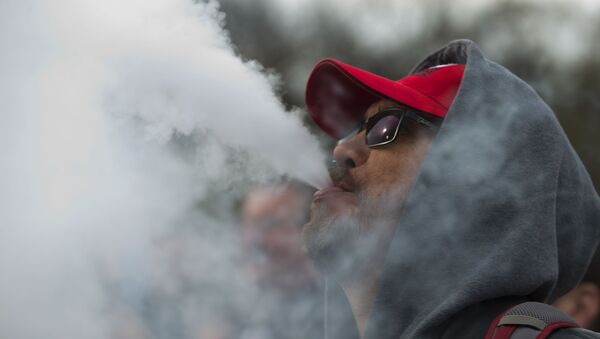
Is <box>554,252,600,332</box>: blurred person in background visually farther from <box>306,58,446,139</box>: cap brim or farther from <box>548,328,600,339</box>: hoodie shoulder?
<box>548,328,600,339</box>: hoodie shoulder

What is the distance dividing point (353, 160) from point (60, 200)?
40.5 inches

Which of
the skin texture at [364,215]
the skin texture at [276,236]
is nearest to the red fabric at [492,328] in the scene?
the skin texture at [364,215]

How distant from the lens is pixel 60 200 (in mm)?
2479

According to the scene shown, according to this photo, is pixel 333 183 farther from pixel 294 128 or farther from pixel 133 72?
pixel 133 72

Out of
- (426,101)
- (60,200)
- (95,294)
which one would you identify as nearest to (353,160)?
(426,101)

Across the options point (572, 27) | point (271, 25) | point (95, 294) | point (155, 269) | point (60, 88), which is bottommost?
point (95, 294)

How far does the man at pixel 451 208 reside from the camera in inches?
76.4

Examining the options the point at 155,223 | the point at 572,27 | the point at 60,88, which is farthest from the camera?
the point at 572,27

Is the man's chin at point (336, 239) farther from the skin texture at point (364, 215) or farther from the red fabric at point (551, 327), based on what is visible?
the red fabric at point (551, 327)

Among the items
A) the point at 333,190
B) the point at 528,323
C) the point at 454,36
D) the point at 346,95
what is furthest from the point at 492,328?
the point at 454,36

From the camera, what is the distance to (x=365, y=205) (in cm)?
229

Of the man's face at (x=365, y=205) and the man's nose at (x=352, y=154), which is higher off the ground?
the man's nose at (x=352, y=154)

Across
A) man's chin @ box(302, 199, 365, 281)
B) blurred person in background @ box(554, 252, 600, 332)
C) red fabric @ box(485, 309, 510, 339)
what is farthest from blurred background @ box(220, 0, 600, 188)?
red fabric @ box(485, 309, 510, 339)

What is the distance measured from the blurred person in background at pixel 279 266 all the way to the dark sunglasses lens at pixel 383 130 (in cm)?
69
